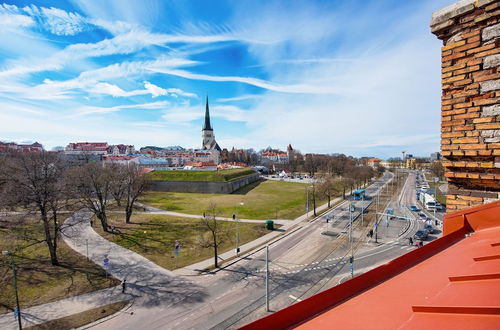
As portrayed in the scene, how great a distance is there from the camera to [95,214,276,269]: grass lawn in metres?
25.0

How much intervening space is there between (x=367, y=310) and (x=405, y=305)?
35cm

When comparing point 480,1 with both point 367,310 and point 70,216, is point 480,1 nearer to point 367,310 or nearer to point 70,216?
point 367,310

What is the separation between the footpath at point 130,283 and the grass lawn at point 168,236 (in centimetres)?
102

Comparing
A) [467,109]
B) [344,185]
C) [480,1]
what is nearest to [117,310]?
[467,109]

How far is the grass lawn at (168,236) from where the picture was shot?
25.0 metres

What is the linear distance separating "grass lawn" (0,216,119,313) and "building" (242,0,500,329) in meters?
Answer: 22.7

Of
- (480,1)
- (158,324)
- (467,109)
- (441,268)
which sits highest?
(480,1)

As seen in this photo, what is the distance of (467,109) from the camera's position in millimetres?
4938

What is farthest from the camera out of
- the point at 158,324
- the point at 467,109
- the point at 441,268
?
the point at 158,324

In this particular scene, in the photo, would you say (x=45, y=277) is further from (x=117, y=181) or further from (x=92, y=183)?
(x=117, y=181)

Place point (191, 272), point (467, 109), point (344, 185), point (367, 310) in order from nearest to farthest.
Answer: point (367, 310), point (467, 109), point (191, 272), point (344, 185)

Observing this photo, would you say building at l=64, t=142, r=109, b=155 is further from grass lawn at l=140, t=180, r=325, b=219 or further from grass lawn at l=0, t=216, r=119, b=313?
grass lawn at l=0, t=216, r=119, b=313

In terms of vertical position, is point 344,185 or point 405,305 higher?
point 405,305

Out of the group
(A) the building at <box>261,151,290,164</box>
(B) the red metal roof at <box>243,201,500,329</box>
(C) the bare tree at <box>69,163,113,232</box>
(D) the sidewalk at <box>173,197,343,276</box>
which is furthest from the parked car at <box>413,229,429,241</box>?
(A) the building at <box>261,151,290,164</box>
